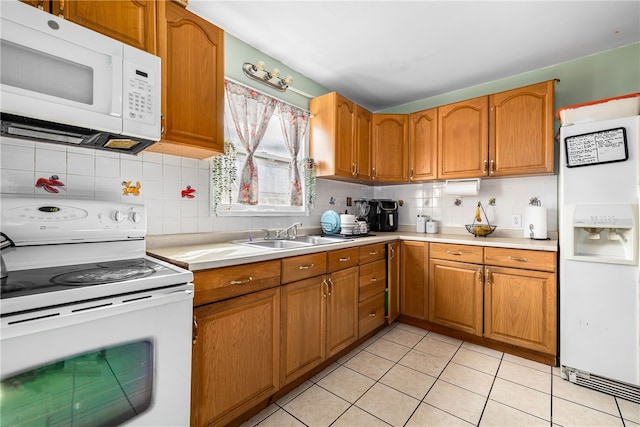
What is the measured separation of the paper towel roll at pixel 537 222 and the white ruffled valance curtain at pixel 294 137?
1.98 metres

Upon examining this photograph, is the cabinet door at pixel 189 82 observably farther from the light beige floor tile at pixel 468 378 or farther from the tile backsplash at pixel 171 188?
the light beige floor tile at pixel 468 378

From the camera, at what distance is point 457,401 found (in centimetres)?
166

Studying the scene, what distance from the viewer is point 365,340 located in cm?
243

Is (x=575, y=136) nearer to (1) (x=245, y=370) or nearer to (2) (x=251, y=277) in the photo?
(2) (x=251, y=277)

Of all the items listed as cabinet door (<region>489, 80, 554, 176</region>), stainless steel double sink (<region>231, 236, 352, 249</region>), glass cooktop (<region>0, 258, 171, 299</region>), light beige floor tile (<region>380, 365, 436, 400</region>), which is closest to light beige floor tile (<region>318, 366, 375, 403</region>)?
light beige floor tile (<region>380, 365, 436, 400</region>)

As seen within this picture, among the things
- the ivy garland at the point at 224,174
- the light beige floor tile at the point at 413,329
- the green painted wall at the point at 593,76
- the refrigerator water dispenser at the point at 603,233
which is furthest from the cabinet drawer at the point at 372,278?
the green painted wall at the point at 593,76

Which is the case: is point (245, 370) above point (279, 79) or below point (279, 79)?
below

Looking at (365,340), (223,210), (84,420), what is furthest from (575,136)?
(84,420)

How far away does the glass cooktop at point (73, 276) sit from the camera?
882mm

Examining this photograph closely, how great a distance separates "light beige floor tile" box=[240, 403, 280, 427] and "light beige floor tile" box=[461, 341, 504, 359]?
64.4 inches

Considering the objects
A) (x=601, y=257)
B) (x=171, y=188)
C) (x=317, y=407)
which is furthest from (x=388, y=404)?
(x=171, y=188)

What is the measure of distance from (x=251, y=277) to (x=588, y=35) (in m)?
2.92

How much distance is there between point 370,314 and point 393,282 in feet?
1.43

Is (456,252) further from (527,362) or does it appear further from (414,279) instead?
(527,362)
